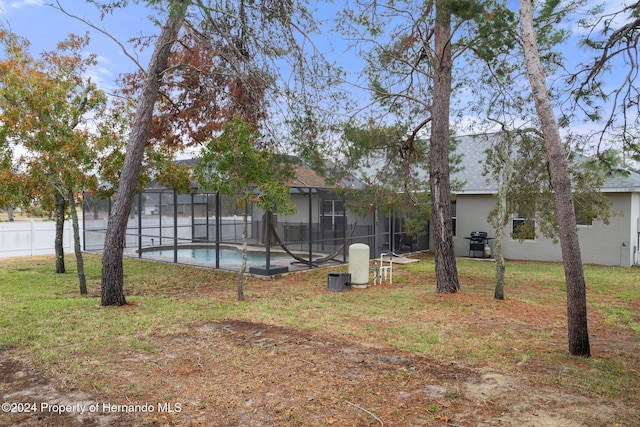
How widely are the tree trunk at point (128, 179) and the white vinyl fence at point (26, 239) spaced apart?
10337 millimetres

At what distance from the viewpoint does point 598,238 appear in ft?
47.1

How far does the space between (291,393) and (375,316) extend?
11.1 feet

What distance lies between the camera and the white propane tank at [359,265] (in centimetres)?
1018

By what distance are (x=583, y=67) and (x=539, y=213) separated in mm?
4466

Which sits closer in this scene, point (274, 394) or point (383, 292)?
point (274, 394)

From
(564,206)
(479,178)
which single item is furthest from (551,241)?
(564,206)

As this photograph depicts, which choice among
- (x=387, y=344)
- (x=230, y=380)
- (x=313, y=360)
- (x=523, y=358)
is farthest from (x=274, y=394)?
(x=523, y=358)

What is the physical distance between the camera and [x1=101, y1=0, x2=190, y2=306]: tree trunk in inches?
314

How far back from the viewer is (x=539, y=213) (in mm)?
9984

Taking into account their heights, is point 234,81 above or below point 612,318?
above

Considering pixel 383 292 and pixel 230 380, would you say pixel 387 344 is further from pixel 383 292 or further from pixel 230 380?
pixel 383 292

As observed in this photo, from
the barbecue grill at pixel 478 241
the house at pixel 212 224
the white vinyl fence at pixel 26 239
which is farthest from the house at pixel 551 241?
the white vinyl fence at pixel 26 239

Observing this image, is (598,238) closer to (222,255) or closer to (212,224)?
(222,255)

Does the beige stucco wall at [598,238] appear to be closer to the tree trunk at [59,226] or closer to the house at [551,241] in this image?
the house at [551,241]
